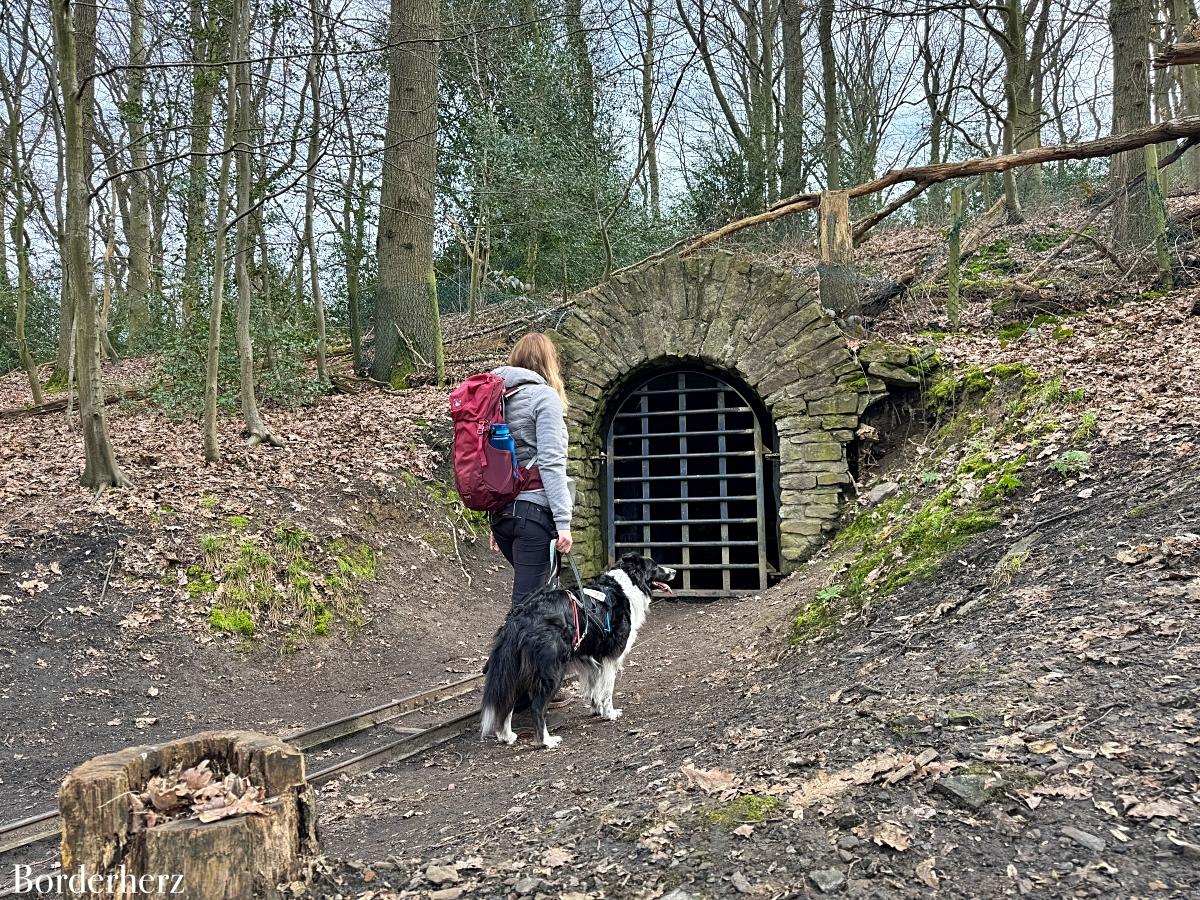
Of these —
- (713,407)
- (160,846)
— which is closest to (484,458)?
(160,846)

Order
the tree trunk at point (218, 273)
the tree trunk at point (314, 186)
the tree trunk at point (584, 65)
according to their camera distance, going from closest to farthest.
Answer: the tree trunk at point (218, 273)
the tree trunk at point (314, 186)
the tree trunk at point (584, 65)

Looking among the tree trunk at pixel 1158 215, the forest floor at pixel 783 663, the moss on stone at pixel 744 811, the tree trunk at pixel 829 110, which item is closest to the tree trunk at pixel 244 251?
the forest floor at pixel 783 663

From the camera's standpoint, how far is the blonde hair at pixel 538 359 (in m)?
4.75

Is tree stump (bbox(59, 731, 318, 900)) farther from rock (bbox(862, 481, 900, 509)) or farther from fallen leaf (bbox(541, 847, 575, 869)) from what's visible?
rock (bbox(862, 481, 900, 509))

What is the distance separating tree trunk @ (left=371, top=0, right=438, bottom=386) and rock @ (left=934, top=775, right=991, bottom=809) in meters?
10.3

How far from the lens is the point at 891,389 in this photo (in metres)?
8.58

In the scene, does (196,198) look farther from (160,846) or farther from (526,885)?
(526,885)

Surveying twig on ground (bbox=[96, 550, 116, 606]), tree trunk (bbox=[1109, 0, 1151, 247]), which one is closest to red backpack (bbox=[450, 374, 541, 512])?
twig on ground (bbox=[96, 550, 116, 606])

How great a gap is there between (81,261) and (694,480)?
252 inches

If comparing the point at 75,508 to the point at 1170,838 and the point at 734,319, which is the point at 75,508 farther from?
the point at 1170,838

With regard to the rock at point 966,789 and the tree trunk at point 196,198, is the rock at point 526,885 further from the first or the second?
the tree trunk at point 196,198

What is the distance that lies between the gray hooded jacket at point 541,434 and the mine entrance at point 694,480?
482 centimetres

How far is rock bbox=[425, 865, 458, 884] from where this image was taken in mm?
2660

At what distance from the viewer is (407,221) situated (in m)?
12.0
